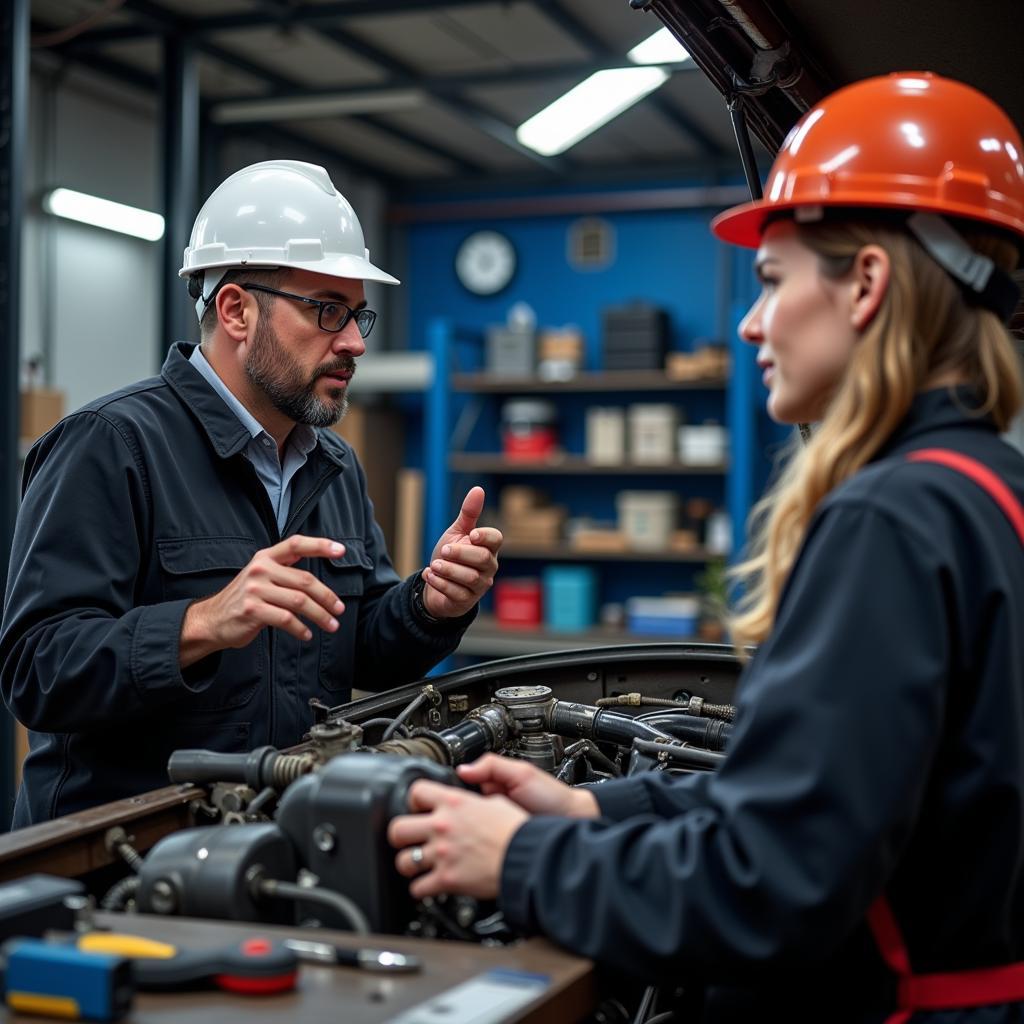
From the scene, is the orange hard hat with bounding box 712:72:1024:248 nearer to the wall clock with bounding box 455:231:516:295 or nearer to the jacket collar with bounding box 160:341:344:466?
the jacket collar with bounding box 160:341:344:466

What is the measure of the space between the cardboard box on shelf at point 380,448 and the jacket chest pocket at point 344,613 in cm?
588

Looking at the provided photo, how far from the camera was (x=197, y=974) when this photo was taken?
101 cm

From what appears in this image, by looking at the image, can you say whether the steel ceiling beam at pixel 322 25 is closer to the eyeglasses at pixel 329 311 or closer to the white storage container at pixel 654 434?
the white storage container at pixel 654 434

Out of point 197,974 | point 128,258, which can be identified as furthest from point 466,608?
point 128,258

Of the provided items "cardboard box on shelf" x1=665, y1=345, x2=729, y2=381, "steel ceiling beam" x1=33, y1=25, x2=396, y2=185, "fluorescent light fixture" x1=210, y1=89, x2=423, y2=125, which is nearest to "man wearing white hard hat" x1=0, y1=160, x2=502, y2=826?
"fluorescent light fixture" x1=210, y1=89, x2=423, y2=125

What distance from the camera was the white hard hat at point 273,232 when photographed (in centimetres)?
230

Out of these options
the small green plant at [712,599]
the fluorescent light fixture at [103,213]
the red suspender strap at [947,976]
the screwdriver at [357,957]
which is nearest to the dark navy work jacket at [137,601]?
the screwdriver at [357,957]

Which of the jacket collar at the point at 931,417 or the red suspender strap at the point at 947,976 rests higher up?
the jacket collar at the point at 931,417

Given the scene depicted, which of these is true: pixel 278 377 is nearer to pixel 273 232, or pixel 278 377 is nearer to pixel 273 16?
pixel 273 232

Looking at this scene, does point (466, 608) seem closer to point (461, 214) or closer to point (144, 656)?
point (144, 656)

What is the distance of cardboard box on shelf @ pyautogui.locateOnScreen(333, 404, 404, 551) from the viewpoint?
8359 millimetres

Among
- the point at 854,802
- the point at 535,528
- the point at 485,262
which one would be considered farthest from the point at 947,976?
the point at 485,262

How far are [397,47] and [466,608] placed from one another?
470cm

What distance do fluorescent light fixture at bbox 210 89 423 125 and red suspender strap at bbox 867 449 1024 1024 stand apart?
19.3ft
